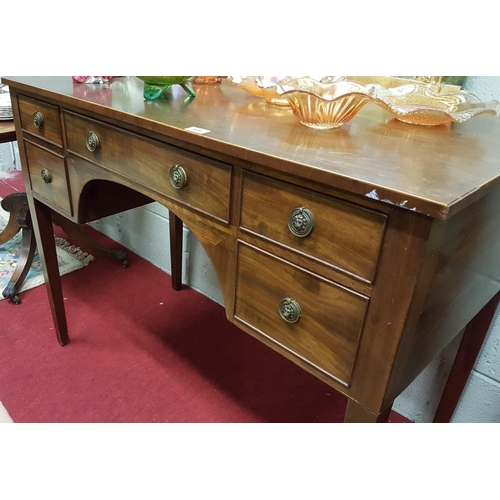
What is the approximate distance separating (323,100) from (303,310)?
0.34m

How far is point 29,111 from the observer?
1.17 m

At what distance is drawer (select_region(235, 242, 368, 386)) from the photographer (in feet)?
2.18

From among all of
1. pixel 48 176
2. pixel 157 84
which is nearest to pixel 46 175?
pixel 48 176

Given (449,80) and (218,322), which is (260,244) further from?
(218,322)

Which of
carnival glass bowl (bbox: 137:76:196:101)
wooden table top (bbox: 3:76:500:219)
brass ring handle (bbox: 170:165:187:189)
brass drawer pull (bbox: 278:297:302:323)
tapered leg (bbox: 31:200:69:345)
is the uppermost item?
carnival glass bowl (bbox: 137:76:196:101)

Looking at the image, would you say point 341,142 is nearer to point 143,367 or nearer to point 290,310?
point 290,310

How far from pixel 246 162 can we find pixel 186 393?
0.91 metres

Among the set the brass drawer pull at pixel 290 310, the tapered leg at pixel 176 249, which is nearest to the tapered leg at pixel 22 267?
the tapered leg at pixel 176 249

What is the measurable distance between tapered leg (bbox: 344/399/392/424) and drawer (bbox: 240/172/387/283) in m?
0.22

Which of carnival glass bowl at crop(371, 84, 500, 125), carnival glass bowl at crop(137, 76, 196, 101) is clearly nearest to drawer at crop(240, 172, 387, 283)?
carnival glass bowl at crop(371, 84, 500, 125)

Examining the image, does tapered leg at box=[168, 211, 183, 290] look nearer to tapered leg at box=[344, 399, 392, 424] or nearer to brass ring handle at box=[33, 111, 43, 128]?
brass ring handle at box=[33, 111, 43, 128]

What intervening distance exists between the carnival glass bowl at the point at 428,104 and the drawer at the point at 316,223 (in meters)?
0.26

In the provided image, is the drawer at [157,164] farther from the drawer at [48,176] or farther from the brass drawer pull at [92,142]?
the drawer at [48,176]

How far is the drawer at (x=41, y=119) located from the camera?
1091 millimetres
